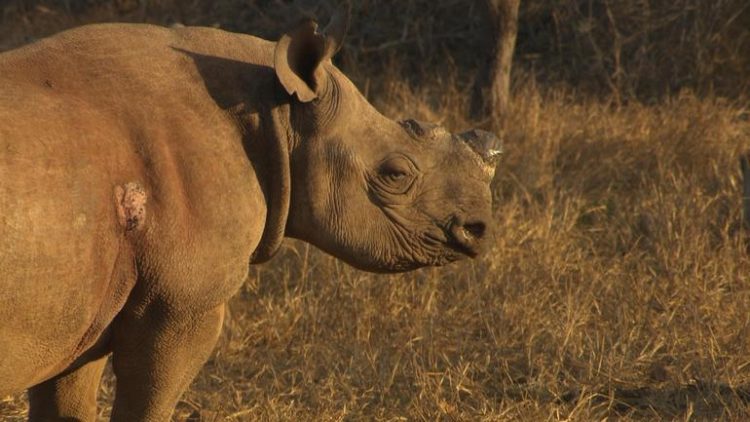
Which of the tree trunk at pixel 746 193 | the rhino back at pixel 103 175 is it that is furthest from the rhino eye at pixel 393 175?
the tree trunk at pixel 746 193

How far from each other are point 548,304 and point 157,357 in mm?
2677

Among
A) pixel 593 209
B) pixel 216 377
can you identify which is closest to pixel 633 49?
pixel 593 209

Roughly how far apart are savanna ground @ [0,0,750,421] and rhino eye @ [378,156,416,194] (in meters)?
1.12

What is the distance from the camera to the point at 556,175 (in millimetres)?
7738

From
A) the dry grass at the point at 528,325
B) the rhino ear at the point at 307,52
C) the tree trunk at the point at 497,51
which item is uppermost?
the rhino ear at the point at 307,52

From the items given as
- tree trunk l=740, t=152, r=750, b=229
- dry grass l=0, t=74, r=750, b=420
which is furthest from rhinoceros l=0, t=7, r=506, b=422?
tree trunk l=740, t=152, r=750, b=229

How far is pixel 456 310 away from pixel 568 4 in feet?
19.6

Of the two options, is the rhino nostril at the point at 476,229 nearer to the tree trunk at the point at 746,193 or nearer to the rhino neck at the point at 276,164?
the rhino neck at the point at 276,164

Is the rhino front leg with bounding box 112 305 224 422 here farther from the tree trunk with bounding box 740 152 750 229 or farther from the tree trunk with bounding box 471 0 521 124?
the tree trunk with bounding box 471 0 521 124

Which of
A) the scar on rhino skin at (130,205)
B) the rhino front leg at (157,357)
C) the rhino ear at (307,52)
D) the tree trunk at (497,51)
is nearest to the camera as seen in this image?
the scar on rhino skin at (130,205)

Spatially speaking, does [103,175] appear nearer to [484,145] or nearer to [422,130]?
[422,130]

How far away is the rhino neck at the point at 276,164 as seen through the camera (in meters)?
3.42

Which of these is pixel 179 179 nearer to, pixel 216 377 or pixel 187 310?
pixel 187 310

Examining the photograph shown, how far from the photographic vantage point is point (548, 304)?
5680 millimetres
